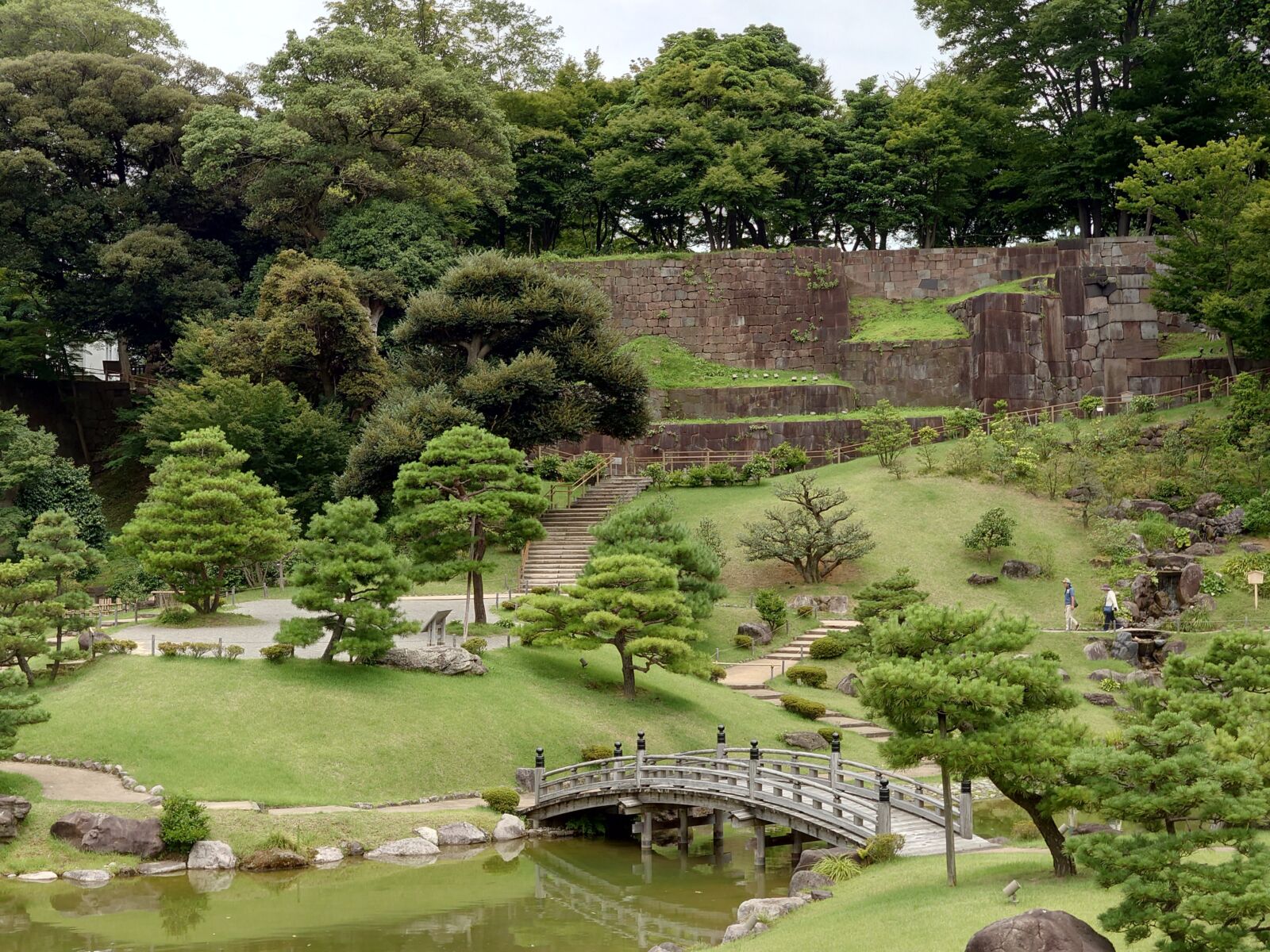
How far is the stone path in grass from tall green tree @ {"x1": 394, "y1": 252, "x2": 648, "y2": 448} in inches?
302

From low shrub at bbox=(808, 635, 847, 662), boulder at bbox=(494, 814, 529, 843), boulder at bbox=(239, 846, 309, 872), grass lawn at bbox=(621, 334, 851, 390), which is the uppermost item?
grass lawn at bbox=(621, 334, 851, 390)

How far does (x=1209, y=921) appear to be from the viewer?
38.6 feet

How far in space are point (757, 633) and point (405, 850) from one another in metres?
15.5

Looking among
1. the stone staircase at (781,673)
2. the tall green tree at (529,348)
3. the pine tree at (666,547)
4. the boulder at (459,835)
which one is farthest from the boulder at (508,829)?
the tall green tree at (529,348)

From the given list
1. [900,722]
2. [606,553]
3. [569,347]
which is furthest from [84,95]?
[900,722]

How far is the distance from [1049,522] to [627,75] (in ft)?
106

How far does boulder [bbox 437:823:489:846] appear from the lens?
23.8m

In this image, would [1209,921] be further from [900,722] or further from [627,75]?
[627,75]

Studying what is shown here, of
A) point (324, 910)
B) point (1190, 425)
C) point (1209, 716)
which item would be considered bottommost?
point (324, 910)

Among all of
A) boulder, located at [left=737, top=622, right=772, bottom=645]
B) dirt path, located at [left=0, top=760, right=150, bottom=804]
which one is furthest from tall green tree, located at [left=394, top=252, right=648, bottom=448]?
dirt path, located at [left=0, top=760, right=150, bottom=804]

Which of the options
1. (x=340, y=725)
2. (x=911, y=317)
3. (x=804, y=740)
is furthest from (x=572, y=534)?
(x=911, y=317)

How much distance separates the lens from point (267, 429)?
44438 mm

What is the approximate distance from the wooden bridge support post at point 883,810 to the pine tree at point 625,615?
373 inches

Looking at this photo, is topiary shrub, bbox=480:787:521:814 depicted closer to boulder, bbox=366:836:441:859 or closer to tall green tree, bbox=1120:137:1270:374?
boulder, bbox=366:836:441:859
